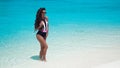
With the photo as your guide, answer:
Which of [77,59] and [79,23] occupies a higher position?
[79,23]

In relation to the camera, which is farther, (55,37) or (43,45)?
(55,37)

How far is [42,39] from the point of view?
23.8ft

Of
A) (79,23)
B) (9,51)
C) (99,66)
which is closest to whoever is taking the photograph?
(99,66)

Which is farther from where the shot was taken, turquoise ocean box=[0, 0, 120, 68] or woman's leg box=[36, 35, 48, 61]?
turquoise ocean box=[0, 0, 120, 68]

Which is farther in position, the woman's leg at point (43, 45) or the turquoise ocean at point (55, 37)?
the turquoise ocean at point (55, 37)

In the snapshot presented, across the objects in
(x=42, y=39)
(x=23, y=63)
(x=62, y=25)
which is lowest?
(x=23, y=63)

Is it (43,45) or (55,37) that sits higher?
(55,37)

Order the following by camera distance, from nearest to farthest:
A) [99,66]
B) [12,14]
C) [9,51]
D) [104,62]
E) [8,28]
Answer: [99,66]
[104,62]
[9,51]
[8,28]
[12,14]

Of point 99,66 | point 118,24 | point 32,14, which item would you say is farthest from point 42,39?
point 32,14

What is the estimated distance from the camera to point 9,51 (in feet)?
29.5

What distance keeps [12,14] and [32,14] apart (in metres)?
1.28

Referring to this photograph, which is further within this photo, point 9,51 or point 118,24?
point 118,24

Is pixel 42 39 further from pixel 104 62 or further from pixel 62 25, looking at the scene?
pixel 62 25

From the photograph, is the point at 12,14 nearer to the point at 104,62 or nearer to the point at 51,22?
the point at 51,22
